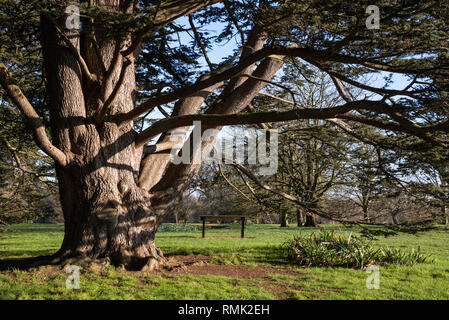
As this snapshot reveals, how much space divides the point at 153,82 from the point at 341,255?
17.8 ft

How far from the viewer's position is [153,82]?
304 inches

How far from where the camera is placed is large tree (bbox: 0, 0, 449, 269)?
3.90 m

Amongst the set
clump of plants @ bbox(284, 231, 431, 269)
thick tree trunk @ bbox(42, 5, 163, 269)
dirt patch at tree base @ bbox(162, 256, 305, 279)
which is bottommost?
dirt patch at tree base @ bbox(162, 256, 305, 279)

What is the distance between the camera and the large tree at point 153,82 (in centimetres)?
390

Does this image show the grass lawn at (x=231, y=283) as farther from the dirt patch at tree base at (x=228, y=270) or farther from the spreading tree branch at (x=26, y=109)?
the spreading tree branch at (x=26, y=109)

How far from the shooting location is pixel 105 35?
3.74 meters

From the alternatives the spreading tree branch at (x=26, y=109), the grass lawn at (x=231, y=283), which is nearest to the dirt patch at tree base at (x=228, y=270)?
the grass lawn at (x=231, y=283)

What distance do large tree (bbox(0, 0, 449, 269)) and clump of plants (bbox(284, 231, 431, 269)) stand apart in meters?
2.44

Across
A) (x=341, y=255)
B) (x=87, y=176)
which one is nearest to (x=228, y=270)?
(x=341, y=255)

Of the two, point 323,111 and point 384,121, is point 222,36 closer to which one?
point 323,111

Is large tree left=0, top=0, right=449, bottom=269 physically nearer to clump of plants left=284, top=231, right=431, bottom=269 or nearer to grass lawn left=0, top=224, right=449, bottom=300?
grass lawn left=0, top=224, right=449, bottom=300

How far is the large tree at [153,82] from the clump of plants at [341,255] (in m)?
2.44

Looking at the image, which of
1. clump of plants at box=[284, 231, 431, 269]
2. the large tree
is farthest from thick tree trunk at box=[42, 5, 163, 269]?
clump of plants at box=[284, 231, 431, 269]
